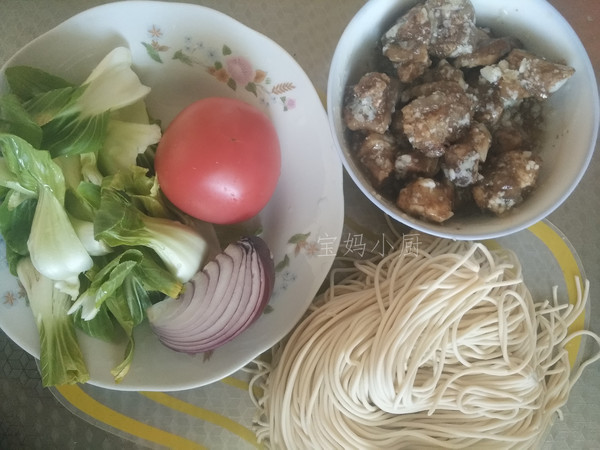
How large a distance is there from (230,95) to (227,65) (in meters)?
0.06

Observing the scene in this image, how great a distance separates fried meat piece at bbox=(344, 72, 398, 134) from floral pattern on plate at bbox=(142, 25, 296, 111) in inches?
5.3

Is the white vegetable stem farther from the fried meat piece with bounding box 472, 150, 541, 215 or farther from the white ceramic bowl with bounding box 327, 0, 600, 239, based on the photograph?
the fried meat piece with bounding box 472, 150, 541, 215

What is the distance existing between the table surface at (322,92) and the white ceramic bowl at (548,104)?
0.62ft

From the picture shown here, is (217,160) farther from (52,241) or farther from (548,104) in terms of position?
(548,104)

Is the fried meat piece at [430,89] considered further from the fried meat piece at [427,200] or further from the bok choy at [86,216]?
the bok choy at [86,216]

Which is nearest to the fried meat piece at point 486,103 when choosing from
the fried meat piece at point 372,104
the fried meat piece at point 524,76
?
the fried meat piece at point 524,76

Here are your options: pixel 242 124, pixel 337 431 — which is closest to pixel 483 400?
pixel 337 431

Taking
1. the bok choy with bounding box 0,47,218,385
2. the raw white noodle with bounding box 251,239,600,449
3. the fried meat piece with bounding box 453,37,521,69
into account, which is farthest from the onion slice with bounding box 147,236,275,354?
the fried meat piece with bounding box 453,37,521,69

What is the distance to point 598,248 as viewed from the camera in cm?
104

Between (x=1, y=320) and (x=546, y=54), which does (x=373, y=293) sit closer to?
(x=546, y=54)

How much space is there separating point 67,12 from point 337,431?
3.12 ft

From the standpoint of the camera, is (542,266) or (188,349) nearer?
(188,349)

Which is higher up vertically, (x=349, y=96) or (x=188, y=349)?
(x=349, y=96)

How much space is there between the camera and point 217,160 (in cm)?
84
